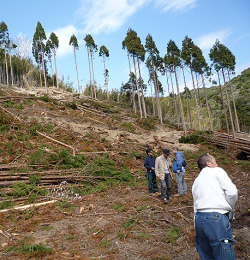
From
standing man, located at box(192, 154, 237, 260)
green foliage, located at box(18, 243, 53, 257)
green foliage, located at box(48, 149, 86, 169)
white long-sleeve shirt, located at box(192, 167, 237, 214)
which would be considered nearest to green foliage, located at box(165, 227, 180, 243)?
standing man, located at box(192, 154, 237, 260)

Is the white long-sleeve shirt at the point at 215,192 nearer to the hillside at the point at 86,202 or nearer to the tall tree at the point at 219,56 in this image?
the hillside at the point at 86,202

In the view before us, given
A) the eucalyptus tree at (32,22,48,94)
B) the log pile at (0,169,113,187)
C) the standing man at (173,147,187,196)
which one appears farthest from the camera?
the eucalyptus tree at (32,22,48,94)

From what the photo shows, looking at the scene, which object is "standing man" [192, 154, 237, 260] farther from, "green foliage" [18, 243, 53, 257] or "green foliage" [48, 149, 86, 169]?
"green foliage" [48, 149, 86, 169]

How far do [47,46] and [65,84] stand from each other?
1219 centimetres

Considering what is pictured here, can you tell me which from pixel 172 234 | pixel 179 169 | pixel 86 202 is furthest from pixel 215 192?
pixel 86 202

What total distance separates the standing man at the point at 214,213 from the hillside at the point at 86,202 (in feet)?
5.20

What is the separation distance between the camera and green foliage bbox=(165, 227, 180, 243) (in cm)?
428

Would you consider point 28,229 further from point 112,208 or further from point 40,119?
point 40,119

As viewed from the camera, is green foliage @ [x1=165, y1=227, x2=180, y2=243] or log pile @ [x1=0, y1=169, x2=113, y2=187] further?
log pile @ [x1=0, y1=169, x2=113, y2=187]

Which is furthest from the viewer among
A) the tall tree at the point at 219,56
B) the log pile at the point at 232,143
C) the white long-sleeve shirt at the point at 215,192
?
the tall tree at the point at 219,56

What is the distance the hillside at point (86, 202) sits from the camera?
13.6ft

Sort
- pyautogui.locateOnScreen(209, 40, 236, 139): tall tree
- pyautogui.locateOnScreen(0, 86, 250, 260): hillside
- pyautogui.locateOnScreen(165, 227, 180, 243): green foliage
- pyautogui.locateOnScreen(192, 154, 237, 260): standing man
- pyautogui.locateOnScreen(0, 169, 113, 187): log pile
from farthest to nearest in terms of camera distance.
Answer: pyautogui.locateOnScreen(209, 40, 236, 139): tall tree → pyautogui.locateOnScreen(0, 169, 113, 187): log pile → pyautogui.locateOnScreen(165, 227, 180, 243): green foliage → pyautogui.locateOnScreen(0, 86, 250, 260): hillside → pyautogui.locateOnScreen(192, 154, 237, 260): standing man

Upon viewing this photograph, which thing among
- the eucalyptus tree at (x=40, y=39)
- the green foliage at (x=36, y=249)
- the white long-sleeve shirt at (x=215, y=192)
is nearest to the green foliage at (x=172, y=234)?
the white long-sleeve shirt at (x=215, y=192)

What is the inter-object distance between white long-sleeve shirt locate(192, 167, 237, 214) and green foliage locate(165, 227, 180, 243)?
215 centimetres
